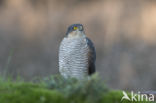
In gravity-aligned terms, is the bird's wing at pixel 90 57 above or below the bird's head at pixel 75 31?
below

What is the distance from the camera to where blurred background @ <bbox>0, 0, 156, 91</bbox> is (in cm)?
1227

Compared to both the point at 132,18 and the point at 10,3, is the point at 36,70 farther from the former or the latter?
the point at 132,18

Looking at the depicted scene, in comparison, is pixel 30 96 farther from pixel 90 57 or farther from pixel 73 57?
pixel 90 57

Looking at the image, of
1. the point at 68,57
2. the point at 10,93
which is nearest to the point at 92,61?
the point at 68,57

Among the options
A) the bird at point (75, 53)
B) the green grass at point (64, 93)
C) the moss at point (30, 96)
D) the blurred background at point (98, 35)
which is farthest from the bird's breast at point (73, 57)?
the blurred background at point (98, 35)

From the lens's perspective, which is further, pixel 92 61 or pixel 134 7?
pixel 134 7

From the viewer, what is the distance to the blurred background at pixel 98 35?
12266 mm

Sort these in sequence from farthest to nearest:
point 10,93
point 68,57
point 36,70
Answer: point 36,70
point 68,57
point 10,93

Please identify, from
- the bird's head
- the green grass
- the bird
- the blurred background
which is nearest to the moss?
the green grass

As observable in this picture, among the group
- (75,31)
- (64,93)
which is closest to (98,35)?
(75,31)

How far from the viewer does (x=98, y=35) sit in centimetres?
1229

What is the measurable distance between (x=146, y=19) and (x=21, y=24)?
294cm

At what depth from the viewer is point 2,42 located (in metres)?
12.4

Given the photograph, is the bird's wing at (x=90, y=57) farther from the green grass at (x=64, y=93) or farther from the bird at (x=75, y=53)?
the green grass at (x=64, y=93)
